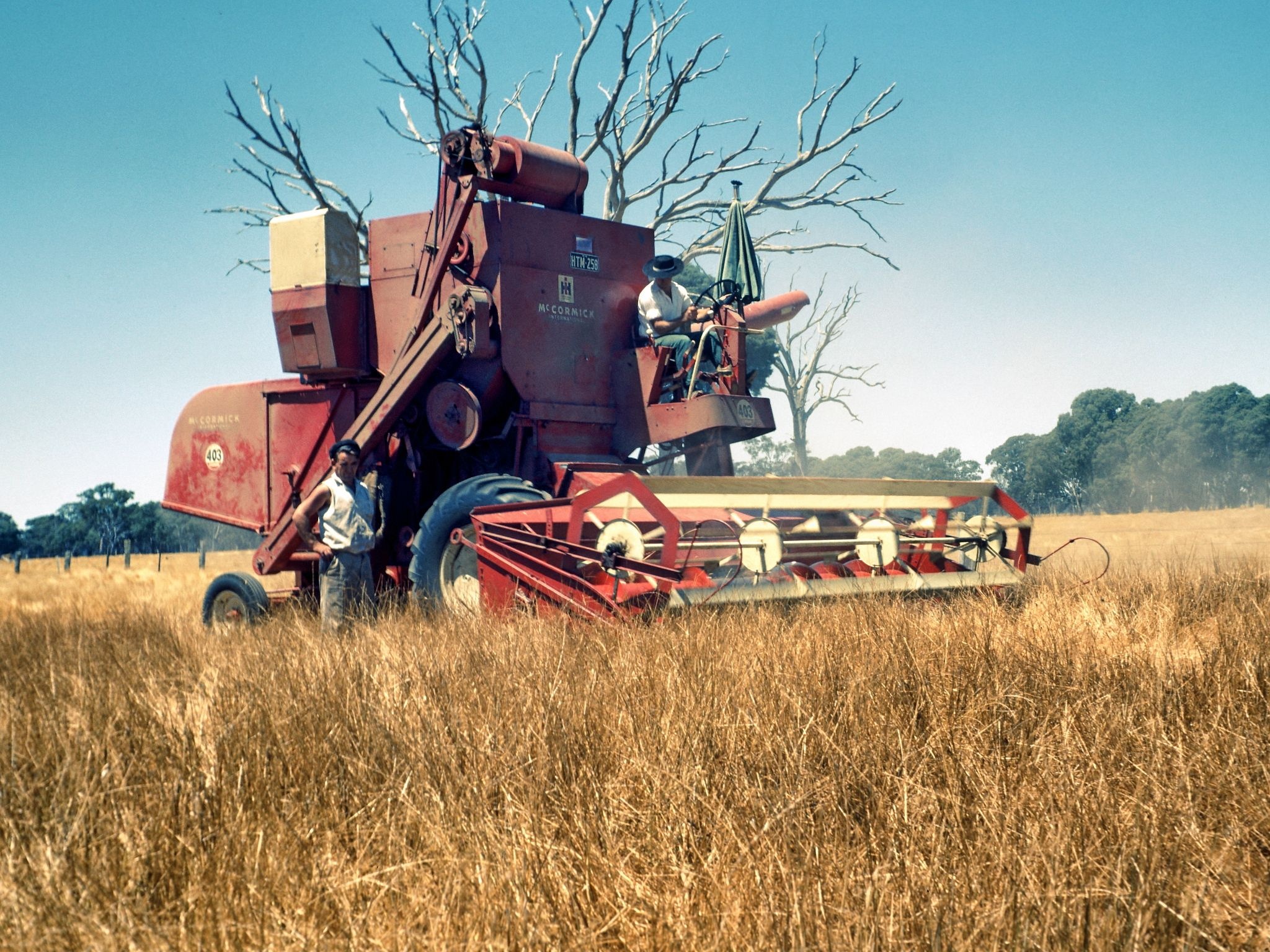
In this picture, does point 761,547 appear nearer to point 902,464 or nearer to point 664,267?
point 664,267

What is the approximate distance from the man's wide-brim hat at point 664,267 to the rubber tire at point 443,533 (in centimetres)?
214

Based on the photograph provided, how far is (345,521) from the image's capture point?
7441 mm

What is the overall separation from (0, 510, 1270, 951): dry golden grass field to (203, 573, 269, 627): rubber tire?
3.46m

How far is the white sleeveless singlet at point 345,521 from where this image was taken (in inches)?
293

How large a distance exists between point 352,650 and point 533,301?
3.71 metres

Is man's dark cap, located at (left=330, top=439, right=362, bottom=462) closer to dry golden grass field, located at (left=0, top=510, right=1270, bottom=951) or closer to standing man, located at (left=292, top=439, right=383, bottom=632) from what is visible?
standing man, located at (left=292, top=439, right=383, bottom=632)

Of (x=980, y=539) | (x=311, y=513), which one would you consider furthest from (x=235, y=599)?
(x=980, y=539)

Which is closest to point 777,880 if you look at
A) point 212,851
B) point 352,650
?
point 212,851

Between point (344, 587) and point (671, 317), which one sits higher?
point (671, 317)

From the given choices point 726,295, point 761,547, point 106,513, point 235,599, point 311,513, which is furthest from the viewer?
point 106,513

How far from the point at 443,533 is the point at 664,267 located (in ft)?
9.12

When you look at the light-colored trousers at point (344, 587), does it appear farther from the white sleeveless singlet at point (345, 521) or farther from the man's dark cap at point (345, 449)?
the man's dark cap at point (345, 449)

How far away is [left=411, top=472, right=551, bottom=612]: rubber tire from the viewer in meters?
7.26

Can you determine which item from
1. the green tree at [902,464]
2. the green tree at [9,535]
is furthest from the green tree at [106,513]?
the green tree at [902,464]
